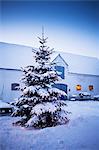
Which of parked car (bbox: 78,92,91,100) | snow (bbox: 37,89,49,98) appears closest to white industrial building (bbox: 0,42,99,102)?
parked car (bbox: 78,92,91,100)

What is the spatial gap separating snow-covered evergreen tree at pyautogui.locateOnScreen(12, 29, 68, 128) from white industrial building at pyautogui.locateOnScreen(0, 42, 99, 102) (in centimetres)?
416

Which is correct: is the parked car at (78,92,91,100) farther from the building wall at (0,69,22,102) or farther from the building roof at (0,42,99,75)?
the building wall at (0,69,22,102)

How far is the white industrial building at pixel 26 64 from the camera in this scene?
458 inches

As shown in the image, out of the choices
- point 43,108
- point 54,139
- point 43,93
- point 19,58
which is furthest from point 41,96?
point 19,58

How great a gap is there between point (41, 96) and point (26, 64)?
739cm

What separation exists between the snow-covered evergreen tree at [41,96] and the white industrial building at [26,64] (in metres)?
4.16

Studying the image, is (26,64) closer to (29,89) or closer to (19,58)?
(19,58)

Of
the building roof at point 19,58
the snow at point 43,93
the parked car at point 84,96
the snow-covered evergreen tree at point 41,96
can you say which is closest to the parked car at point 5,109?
the snow-covered evergreen tree at point 41,96

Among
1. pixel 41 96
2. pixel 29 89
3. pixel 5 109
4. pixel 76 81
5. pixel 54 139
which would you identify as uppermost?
pixel 76 81

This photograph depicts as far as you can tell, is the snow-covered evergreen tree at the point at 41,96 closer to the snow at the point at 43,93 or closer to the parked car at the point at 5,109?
the snow at the point at 43,93

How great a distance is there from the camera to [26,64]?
1266cm

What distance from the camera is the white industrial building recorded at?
1162cm

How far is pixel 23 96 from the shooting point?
585 cm

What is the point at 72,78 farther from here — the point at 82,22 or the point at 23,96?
the point at 82,22
